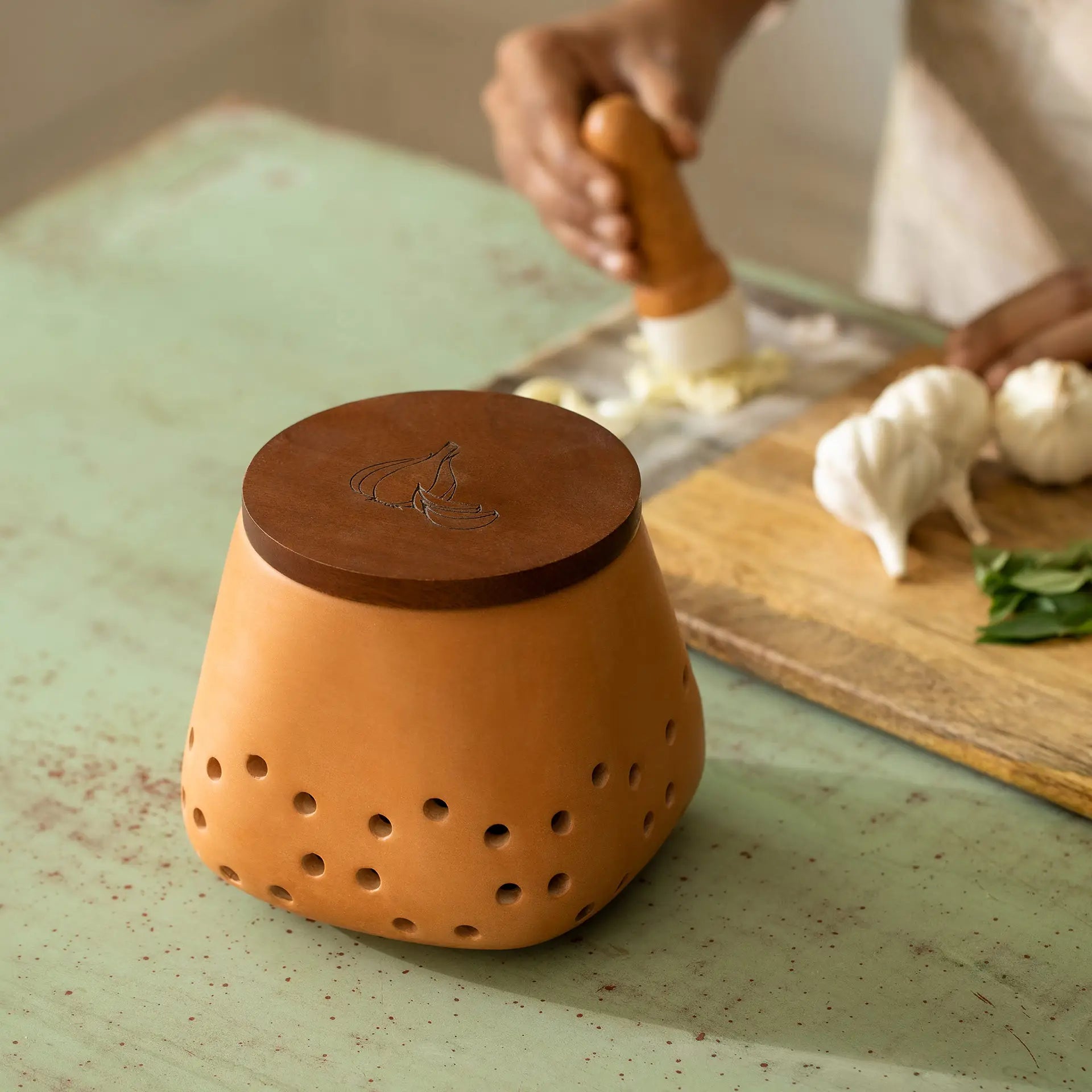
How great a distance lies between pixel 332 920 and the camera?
2.09 ft

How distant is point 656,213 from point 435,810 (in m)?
0.67

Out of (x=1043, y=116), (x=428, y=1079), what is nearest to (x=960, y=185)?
(x=1043, y=116)

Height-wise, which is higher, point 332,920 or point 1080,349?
point 1080,349

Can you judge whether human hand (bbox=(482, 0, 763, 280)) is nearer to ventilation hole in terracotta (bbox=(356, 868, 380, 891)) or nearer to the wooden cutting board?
the wooden cutting board

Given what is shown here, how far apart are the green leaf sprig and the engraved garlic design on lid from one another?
407 millimetres

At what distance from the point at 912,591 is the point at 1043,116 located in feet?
2.56

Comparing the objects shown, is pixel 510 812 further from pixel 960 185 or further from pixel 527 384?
pixel 960 185

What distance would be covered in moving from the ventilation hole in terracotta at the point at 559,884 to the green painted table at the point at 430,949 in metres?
0.05

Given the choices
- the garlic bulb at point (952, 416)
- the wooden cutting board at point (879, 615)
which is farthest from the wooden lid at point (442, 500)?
the garlic bulb at point (952, 416)

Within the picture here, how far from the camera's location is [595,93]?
1283 millimetres

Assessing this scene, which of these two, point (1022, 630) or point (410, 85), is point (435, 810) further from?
point (410, 85)

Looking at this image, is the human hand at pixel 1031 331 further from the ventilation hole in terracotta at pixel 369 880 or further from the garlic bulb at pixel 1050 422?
the ventilation hole in terracotta at pixel 369 880

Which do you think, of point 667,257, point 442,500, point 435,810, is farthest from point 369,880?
point 667,257

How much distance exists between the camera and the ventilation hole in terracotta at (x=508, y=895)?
2.02 ft
